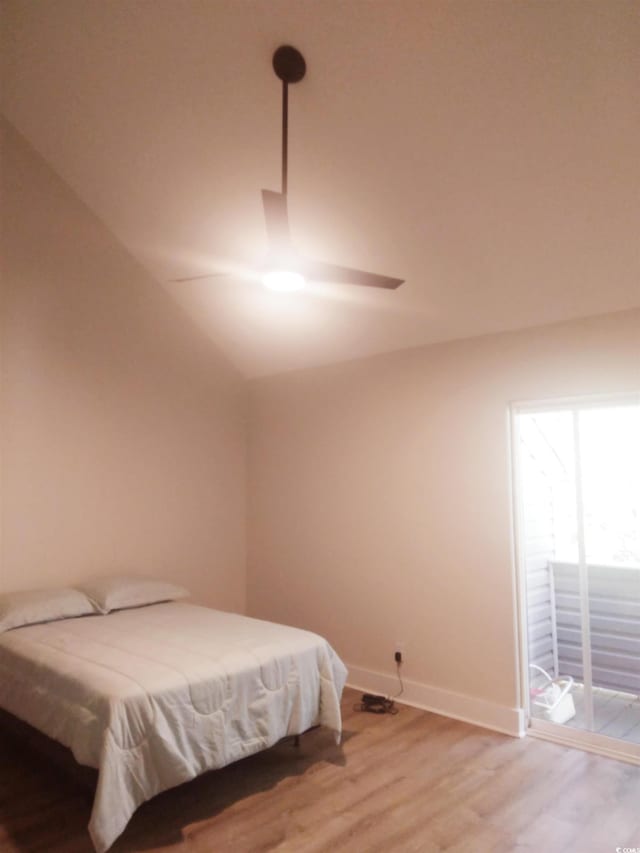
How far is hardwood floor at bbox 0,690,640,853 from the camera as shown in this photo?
7.66 feet

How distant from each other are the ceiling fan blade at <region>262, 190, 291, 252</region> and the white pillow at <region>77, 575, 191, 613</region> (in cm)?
261

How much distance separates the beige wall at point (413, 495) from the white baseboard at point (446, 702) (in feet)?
0.17

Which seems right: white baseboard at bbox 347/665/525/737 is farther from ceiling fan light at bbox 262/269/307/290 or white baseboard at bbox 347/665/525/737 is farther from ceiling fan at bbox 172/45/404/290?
ceiling fan light at bbox 262/269/307/290

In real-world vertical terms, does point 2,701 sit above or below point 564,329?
below

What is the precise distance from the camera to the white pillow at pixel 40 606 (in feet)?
10.7

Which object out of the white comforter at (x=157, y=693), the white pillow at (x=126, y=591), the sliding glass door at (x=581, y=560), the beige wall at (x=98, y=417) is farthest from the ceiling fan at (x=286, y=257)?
the white pillow at (x=126, y=591)

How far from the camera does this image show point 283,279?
2.43 metres

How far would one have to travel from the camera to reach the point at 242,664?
277 centimetres

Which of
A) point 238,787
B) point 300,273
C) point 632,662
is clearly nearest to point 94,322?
point 300,273

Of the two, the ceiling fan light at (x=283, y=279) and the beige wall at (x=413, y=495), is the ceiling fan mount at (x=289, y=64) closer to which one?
the ceiling fan light at (x=283, y=279)

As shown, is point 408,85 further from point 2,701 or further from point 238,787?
point 2,701

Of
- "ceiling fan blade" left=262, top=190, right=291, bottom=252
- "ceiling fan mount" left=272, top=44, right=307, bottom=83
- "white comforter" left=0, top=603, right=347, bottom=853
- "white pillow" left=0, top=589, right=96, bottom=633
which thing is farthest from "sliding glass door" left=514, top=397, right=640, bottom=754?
"white pillow" left=0, top=589, right=96, bottom=633

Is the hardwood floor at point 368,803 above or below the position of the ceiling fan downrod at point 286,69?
below

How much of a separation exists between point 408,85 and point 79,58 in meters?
1.91
